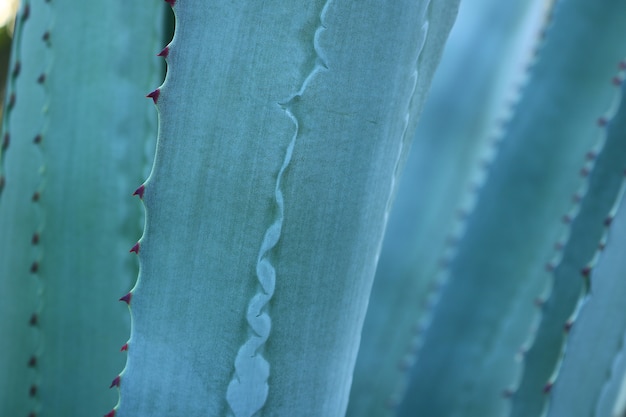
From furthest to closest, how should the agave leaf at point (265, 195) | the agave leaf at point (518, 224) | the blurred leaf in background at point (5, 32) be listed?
the blurred leaf in background at point (5, 32), the agave leaf at point (518, 224), the agave leaf at point (265, 195)

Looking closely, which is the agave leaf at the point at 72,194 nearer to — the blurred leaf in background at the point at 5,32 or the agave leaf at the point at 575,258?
the agave leaf at the point at 575,258

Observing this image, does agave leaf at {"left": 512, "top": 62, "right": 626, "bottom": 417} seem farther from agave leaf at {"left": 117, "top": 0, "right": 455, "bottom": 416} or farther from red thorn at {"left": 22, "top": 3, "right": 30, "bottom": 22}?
red thorn at {"left": 22, "top": 3, "right": 30, "bottom": 22}

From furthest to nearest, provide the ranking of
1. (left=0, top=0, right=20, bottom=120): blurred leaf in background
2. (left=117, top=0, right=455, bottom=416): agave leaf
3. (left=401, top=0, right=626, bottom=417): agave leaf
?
(left=0, top=0, right=20, bottom=120): blurred leaf in background → (left=401, top=0, right=626, bottom=417): agave leaf → (left=117, top=0, right=455, bottom=416): agave leaf

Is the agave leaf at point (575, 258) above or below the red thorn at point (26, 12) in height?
below

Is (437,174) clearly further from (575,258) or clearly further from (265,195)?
(265,195)

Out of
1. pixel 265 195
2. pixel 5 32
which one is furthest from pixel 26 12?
pixel 5 32

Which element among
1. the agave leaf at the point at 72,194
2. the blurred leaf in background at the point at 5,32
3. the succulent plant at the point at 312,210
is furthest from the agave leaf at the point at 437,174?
the blurred leaf in background at the point at 5,32

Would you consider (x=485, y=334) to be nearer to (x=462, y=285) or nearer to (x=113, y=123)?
(x=462, y=285)

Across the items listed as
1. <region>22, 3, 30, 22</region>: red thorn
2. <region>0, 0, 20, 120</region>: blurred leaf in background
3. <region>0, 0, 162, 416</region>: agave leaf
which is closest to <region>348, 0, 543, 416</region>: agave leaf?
<region>0, 0, 162, 416</region>: agave leaf
